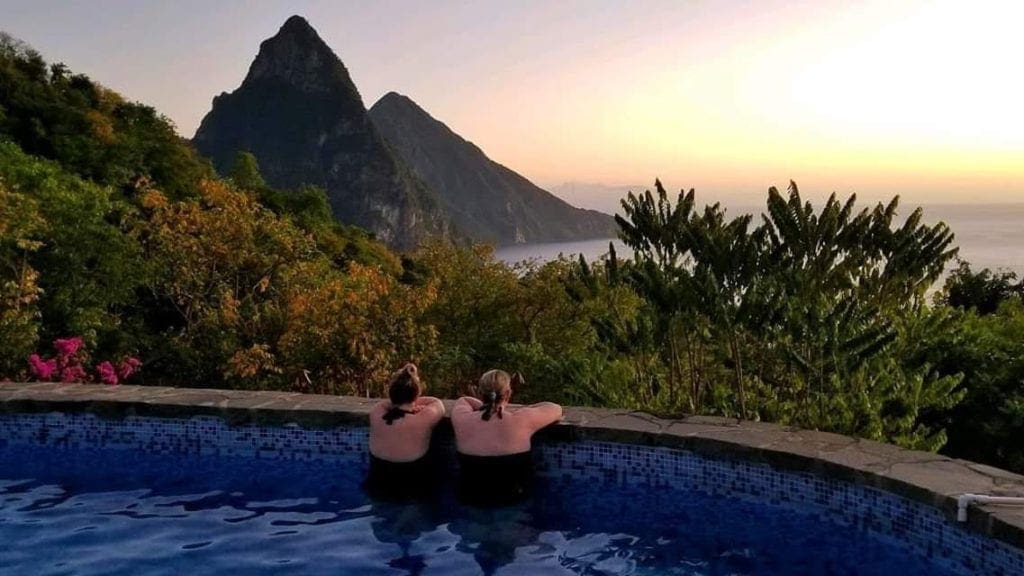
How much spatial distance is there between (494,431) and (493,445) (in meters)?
0.09

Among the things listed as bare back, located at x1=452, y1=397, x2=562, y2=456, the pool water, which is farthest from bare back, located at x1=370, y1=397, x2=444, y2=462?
the pool water

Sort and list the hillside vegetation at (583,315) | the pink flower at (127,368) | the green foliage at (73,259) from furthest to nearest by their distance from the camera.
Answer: the green foliage at (73,259)
the pink flower at (127,368)
the hillside vegetation at (583,315)

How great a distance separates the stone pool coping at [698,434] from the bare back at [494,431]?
397 millimetres

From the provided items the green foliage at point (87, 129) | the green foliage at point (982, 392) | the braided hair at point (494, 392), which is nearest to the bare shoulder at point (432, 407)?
the braided hair at point (494, 392)

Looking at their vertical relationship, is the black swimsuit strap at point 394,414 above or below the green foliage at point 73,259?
below

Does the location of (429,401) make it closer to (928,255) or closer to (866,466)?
(866,466)

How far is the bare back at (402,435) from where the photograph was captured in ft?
18.8

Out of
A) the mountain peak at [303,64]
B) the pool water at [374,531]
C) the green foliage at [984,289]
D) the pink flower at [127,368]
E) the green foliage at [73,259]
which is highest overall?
the mountain peak at [303,64]

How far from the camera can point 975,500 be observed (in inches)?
170

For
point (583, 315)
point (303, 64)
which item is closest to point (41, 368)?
point (583, 315)

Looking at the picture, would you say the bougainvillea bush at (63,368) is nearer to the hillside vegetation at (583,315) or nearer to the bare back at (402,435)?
the hillside vegetation at (583,315)

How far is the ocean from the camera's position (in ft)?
31.7

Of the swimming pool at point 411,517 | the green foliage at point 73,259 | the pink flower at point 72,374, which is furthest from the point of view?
the green foliage at point 73,259

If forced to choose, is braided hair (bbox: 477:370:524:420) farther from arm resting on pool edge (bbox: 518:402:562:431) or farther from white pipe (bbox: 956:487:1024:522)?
white pipe (bbox: 956:487:1024:522)
